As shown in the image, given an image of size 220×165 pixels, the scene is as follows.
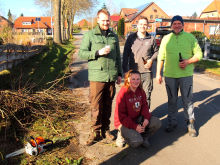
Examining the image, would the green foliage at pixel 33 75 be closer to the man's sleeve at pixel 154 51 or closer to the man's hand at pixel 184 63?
the man's sleeve at pixel 154 51

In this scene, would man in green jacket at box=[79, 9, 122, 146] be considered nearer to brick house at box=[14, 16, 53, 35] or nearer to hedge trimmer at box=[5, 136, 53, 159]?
hedge trimmer at box=[5, 136, 53, 159]

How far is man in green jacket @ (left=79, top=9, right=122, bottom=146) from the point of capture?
339 cm

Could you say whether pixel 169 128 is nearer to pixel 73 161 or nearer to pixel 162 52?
pixel 162 52

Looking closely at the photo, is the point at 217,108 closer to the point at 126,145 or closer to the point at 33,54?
the point at 126,145

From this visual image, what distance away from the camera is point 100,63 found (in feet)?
11.4

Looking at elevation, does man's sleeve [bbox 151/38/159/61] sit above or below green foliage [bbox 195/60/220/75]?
above

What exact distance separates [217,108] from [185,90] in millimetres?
2014

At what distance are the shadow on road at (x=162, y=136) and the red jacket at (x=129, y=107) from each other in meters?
0.41

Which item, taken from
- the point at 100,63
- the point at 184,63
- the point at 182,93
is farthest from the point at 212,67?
the point at 100,63

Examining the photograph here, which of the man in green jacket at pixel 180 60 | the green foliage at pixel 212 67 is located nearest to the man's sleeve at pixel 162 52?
Answer: the man in green jacket at pixel 180 60

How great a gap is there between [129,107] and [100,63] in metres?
0.82

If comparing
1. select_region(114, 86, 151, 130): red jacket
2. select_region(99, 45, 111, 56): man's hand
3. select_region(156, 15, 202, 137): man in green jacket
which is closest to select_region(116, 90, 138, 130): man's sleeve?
select_region(114, 86, 151, 130): red jacket

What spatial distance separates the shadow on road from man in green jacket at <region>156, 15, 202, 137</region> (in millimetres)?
232

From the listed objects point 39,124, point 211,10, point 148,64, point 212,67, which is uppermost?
point 211,10
